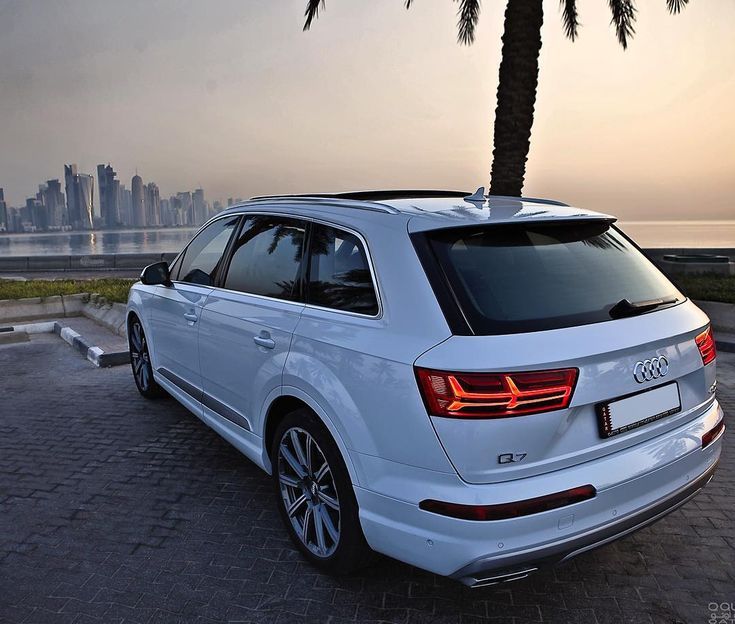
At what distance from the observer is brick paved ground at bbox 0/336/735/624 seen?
2783 millimetres

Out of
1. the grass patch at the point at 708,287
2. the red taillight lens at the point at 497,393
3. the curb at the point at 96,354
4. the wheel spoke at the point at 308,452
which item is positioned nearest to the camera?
the red taillight lens at the point at 497,393

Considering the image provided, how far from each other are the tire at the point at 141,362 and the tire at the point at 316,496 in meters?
2.88

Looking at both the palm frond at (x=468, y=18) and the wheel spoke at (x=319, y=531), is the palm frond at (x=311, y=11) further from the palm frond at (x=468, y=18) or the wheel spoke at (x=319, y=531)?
the wheel spoke at (x=319, y=531)

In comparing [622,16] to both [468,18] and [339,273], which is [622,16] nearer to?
[468,18]

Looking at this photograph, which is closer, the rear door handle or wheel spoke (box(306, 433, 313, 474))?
wheel spoke (box(306, 433, 313, 474))

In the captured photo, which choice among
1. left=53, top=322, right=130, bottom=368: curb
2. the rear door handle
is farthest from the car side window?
left=53, top=322, right=130, bottom=368: curb

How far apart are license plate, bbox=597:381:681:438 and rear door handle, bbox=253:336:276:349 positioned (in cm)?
159

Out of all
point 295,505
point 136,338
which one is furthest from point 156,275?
point 295,505

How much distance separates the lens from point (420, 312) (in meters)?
2.40

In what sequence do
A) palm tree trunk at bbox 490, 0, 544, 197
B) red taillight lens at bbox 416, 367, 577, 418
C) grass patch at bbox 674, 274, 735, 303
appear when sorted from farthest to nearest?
palm tree trunk at bbox 490, 0, 544, 197 < grass patch at bbox 674, 274, 735, 303 < red taillight lens at bbox 416, 367, 577, 418

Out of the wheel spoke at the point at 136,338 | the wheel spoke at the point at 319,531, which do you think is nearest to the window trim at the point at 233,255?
the wheel spoke at the point at 319,531

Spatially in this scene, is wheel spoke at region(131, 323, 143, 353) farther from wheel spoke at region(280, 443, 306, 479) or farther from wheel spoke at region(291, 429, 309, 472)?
wheel spoke at region(291, 429, 309, 472)

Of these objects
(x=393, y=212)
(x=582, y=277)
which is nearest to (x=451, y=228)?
(x=393, y=212)

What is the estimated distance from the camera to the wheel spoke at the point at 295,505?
3.15 meters
